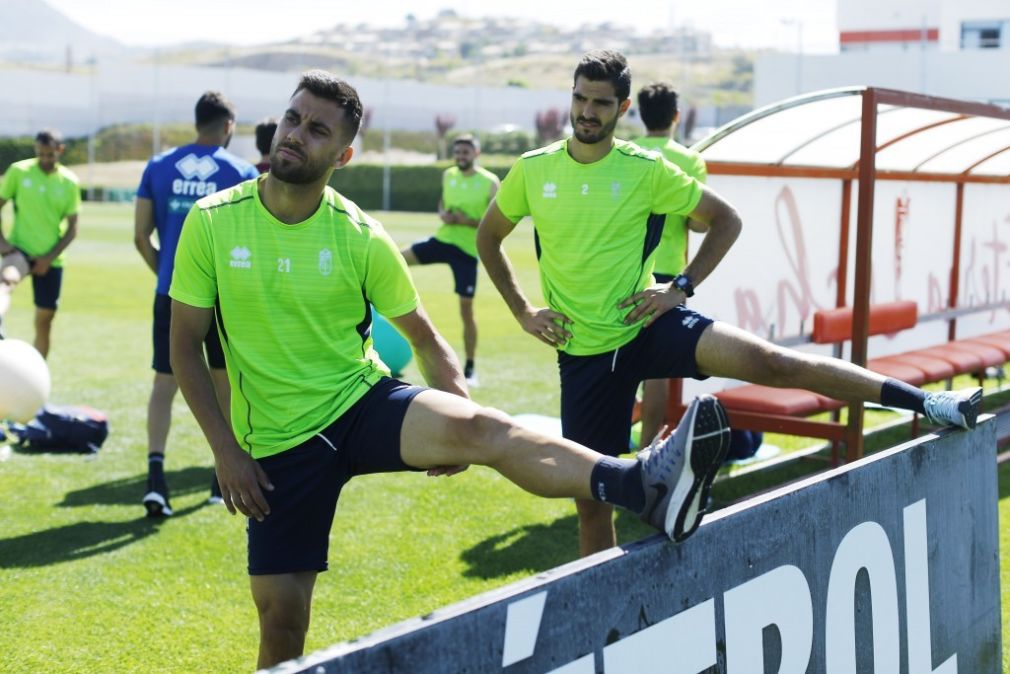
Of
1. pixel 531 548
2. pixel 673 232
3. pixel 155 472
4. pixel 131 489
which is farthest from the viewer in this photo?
pixel 131 489

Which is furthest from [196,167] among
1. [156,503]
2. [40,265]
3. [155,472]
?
[40,265]

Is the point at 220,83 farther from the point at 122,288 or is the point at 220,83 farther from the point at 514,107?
the point at 122,288

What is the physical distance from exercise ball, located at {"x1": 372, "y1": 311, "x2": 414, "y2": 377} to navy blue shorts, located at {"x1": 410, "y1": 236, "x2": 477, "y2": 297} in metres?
1.24

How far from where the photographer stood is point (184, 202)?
249 inches

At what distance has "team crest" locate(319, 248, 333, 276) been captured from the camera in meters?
3.33

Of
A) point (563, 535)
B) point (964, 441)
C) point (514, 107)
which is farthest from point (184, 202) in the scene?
point (514, 107)

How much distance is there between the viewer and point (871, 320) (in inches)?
352

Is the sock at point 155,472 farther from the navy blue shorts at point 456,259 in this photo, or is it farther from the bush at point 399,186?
the bush at point 399,186

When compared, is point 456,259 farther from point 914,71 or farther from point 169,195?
point 914,71

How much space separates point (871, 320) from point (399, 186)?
41.4 m

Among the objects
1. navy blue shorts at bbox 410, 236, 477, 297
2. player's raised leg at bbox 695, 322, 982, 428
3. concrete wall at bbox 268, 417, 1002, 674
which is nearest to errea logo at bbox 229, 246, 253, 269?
concrete wall at bbox 268, 417, 1002, 674

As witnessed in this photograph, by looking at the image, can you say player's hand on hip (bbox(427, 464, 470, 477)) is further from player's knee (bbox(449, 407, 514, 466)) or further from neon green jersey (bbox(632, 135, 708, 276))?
neon green jersey (bbox(632, 135, 708, 276))

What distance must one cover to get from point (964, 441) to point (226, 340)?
240 centimetres

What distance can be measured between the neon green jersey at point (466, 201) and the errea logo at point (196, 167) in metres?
5.06
